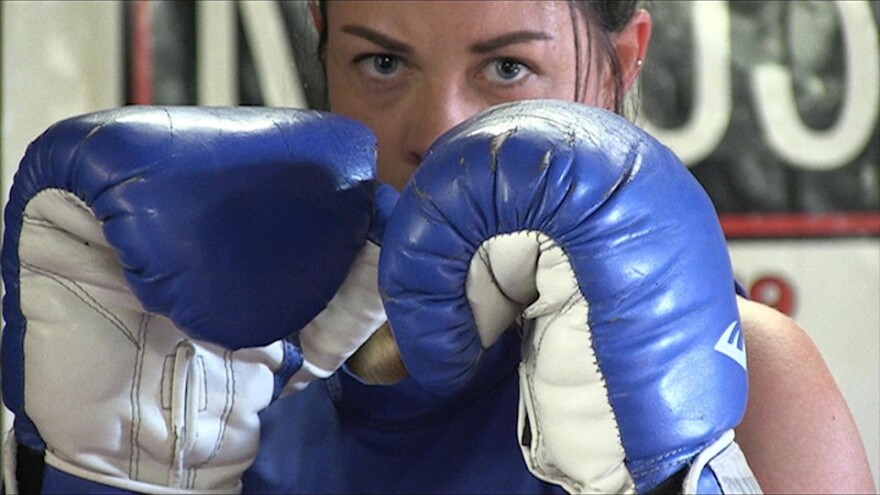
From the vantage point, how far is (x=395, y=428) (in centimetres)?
113

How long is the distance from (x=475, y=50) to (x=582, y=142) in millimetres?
396

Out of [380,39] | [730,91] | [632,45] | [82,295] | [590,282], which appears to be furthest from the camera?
[730,91]

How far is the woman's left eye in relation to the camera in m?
1.19

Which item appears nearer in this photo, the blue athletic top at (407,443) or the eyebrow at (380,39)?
the blue athletic top at (407,443)

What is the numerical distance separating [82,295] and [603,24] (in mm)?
547

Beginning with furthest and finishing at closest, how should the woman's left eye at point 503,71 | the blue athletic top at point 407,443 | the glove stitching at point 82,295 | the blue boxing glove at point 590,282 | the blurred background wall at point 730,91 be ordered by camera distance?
1. the blurred background wall at point 730,91
2. the woman's left eye at point 503,71
3. the blue athletic top at point 407,443
4. the glove stitching at point 82,295
5. the blue boxing glove at point 590,282

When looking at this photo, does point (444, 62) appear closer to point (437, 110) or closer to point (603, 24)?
point (437, 110)

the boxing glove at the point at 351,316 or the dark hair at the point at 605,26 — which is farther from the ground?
the dark hair at the point at 605,26

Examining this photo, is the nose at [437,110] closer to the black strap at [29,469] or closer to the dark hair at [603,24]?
the dark hair at [603,24]

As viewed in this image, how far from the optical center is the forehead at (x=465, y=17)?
1.17m

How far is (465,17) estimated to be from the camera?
117 centimetres

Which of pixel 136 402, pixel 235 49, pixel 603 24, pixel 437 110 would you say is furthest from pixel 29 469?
pixel 235 49

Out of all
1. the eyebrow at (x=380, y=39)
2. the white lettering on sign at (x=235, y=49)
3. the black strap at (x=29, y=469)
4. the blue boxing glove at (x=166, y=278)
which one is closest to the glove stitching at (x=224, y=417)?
the blue boxing glove at (x=166, y=278)

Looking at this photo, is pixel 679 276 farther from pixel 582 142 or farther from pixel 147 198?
pixel 147 198
